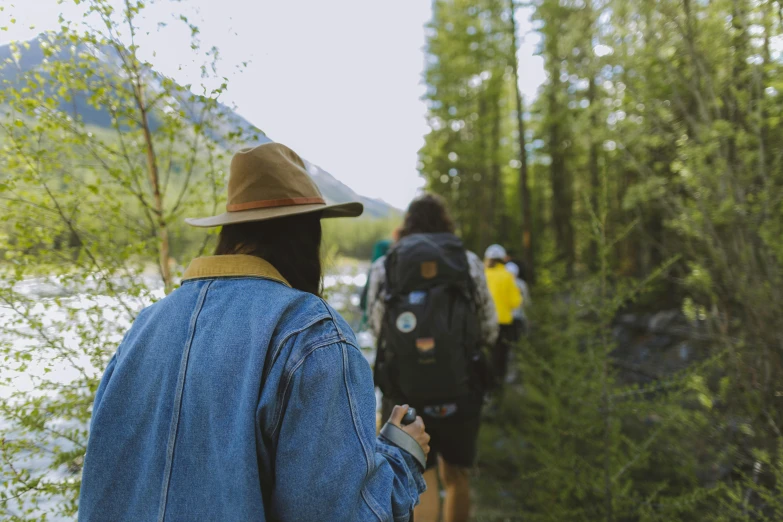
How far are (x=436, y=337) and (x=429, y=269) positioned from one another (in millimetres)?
398

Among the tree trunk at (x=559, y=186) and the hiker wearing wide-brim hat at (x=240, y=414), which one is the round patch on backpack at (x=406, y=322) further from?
the tree trunk at (x=559, y=186)

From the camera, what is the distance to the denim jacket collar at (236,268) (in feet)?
3.89

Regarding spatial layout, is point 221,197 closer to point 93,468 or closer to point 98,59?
point 98,59

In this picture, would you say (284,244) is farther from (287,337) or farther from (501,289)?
(501,289)

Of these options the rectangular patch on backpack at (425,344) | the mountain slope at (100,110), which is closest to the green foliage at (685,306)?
the rectangular patch on backpack at (425,344)

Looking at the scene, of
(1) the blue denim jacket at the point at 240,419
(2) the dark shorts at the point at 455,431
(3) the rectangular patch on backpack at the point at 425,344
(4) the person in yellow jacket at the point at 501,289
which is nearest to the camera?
(1) the blue denim jacket at the point at 240,419

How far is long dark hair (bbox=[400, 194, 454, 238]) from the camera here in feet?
10.3

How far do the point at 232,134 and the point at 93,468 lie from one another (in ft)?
5.72

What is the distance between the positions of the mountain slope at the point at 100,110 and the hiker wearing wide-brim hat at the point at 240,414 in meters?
0.76

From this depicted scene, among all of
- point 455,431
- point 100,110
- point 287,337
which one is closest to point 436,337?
point 455,431

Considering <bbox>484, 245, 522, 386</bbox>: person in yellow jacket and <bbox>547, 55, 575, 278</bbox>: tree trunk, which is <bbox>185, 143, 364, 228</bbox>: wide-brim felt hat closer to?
<bbox>484, 245, 522, 386</bbox>: person in yellow jacket

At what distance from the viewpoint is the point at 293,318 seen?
1107mm

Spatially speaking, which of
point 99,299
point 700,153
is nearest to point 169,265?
point 99,299

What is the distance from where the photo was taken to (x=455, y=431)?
116 inches
